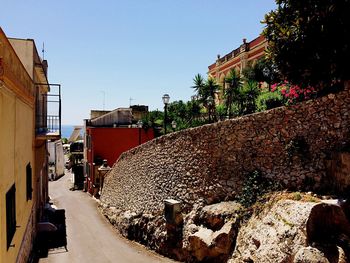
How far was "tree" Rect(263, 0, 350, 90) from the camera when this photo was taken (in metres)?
11.8

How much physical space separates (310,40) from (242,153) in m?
5.63

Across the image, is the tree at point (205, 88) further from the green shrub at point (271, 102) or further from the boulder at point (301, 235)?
the boulder at point (301, 235)

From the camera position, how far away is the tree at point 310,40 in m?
11.8

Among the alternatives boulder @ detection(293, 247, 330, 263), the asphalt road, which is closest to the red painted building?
the asphalt road

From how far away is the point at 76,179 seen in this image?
42281 mm

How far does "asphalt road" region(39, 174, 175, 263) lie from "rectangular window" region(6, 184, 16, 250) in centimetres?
733

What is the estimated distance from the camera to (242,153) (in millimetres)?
15453

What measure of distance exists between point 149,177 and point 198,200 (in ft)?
17.2

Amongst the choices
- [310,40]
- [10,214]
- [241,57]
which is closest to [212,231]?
[10,214]

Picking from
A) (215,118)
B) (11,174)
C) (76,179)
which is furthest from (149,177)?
(76,179)

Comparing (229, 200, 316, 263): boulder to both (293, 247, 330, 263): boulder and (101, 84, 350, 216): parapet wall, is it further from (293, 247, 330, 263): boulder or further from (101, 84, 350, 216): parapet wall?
(101, 84, 350, 216): parapet wall

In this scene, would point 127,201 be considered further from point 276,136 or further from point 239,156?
point 276,136

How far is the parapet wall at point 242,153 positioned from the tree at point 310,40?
1.06m

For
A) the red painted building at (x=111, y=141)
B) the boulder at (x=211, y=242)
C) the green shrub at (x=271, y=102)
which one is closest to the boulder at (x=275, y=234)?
the boulder at (x=211, y=242)
